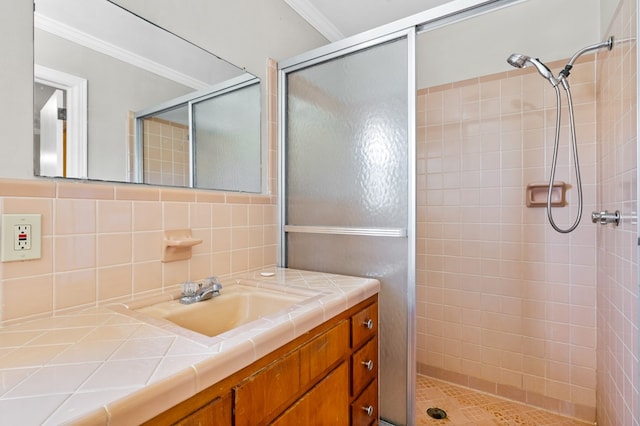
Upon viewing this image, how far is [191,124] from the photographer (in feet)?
4.41

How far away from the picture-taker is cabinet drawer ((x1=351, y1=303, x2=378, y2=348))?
1.20 m

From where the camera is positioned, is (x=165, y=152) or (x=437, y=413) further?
(x=437, y=413)

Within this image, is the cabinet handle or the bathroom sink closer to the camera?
the bathroom sink

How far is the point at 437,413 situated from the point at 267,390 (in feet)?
5.06

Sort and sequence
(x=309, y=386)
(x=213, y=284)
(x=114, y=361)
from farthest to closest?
1. (x=213, y=284)
2. (x=309, y=386)
3. (x=114, y=361)

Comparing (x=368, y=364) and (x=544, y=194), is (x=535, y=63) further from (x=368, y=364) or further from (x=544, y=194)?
(x=368, y=364)

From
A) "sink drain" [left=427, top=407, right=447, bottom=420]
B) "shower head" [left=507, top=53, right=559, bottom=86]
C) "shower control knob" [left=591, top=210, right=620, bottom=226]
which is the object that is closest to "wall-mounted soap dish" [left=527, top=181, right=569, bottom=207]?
"shower control knob" [left=591, top=210, right=620, bottom=226]

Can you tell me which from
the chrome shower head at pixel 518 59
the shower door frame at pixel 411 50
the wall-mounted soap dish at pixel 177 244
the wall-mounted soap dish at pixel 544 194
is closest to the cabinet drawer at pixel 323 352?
A: the shower door frame at pixel 411 50

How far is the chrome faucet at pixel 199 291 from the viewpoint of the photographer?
1.13m

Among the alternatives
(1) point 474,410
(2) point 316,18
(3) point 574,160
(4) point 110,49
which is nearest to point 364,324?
(1) point 474,410

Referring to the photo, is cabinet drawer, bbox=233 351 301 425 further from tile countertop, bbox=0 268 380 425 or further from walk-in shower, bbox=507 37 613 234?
walk-in shower, bbox=507 37 613 234

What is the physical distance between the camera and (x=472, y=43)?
7.02ft

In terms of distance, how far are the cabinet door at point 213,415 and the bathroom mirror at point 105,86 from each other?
0.80m

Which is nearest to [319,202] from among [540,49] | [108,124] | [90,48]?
[108,124]
